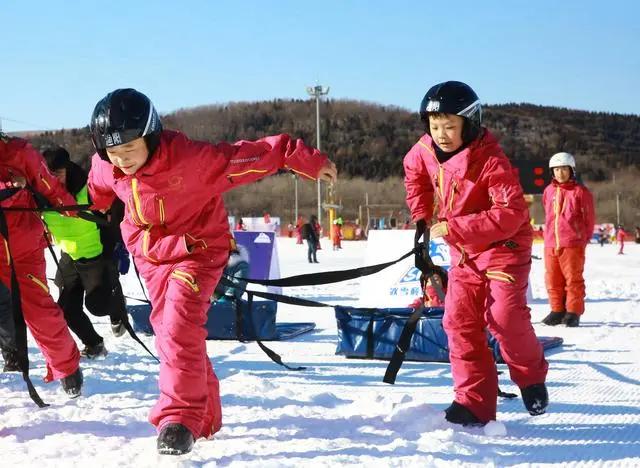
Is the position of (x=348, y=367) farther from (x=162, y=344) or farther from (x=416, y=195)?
(x=162, y=344)

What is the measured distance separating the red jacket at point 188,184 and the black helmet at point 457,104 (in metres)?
0.71

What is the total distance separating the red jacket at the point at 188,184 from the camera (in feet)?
12.0

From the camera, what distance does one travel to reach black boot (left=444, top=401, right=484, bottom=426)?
4.02m

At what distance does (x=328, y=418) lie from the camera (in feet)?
13.8

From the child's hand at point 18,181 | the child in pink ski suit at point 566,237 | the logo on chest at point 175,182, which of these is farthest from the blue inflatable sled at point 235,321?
the logo on chest at point 175,182

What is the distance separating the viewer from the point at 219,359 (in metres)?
6.42

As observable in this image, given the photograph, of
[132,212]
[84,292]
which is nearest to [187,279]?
[132,212]

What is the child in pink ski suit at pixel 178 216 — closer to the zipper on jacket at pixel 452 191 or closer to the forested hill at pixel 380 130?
the zipper on jacket at pixel 452 191

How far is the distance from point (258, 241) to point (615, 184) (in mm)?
115364

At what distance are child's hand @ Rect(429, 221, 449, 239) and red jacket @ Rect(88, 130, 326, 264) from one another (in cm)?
70

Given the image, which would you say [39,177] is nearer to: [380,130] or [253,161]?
[253,161]

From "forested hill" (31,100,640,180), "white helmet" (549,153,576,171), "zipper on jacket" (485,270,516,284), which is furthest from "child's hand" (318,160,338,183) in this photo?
"forested hill" (31,100,640,180)

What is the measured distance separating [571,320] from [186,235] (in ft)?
19.8

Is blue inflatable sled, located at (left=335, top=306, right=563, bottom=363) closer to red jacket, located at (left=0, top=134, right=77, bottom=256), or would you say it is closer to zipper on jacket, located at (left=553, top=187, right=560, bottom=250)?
red jacket, located at (left=0, top=134, right=77, bottom=256)
